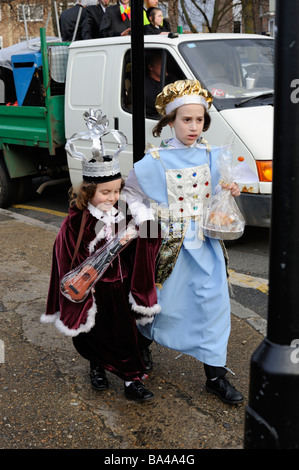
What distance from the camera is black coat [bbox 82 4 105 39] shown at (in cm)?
809

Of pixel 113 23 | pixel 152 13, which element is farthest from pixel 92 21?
pixel 152 13

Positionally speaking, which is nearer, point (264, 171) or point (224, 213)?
point (224, 213)

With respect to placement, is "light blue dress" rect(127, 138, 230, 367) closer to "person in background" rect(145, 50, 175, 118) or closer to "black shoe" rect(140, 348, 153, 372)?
"black shoe" rect(140, 348, 153, 372)

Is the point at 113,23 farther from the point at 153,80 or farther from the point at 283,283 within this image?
the point at 283,283

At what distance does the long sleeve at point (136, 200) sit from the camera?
3.28 metres

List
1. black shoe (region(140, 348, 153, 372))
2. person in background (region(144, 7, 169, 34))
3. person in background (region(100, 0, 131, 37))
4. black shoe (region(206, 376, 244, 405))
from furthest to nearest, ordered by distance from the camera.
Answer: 1. person in background (region(144, 7, 169, 34))
2. person in background (region(100, 0, 131, 37))
3. black shoe (region(140, 348, 153, 372))
4. black shoe (region(206, 376, 244, 405))

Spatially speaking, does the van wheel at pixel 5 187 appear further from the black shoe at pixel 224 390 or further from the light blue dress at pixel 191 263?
the black shoe at pixel 224 390

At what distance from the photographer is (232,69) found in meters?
6.56

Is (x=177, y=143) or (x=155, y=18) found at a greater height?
(x=155, y=18)

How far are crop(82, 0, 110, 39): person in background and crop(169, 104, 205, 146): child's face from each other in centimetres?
519

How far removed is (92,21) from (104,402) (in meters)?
6.05

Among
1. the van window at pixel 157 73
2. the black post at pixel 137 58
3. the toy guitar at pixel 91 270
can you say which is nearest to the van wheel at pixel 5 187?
the van window at pixel 157 73

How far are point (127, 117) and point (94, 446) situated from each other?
4401 mm

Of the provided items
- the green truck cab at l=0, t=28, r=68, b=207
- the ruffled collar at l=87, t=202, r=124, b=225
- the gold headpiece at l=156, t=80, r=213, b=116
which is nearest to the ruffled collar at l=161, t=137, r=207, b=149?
the gold headpiece at l=156, t=80, r=213, b=116
